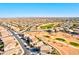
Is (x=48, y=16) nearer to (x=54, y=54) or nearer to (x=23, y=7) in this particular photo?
(x=23, y=7)

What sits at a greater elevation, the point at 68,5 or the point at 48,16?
the point at 68,5

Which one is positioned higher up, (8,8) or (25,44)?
(8,8)

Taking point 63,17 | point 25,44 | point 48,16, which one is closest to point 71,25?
point 63,17
